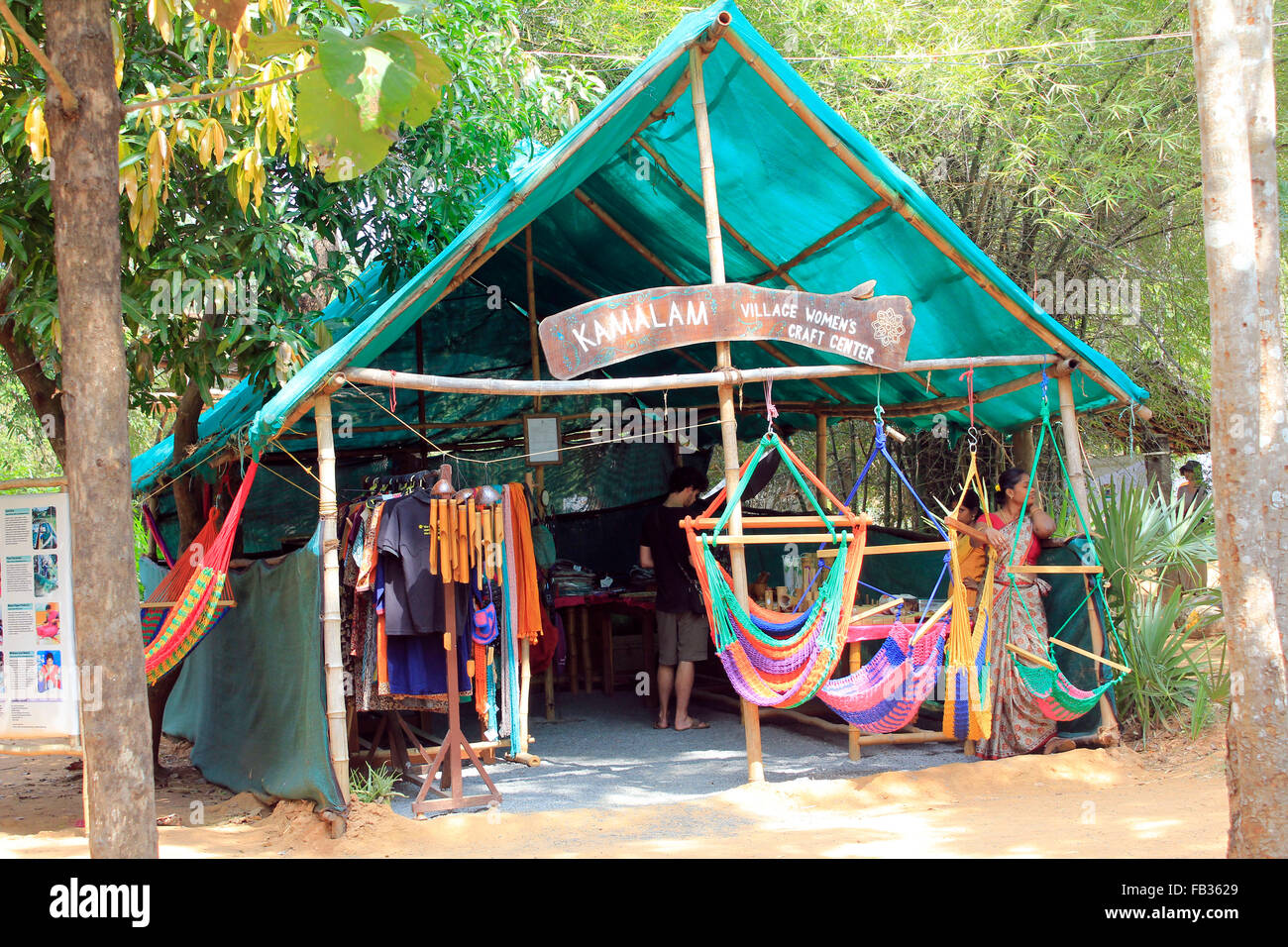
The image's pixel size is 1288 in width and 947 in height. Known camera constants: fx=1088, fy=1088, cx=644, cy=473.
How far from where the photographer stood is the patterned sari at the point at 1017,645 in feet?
18.5

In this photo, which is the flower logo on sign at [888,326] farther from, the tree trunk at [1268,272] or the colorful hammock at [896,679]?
the tree trunk at [1268,272]

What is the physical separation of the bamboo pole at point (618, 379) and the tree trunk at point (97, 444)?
1.92 m

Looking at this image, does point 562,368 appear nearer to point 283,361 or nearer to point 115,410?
point 283,361

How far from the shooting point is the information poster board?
4605 millimetres

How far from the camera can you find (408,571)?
195 inches

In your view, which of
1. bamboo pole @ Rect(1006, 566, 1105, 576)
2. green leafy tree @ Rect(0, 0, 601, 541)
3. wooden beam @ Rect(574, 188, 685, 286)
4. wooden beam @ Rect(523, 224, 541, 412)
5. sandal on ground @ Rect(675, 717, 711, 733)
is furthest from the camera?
wooden beam @ Rect(523, 224, 541, 412)

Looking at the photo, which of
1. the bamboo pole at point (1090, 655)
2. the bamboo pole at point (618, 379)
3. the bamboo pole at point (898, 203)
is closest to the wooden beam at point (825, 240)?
the bamboo pole at point (898, 203)

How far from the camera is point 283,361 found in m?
5.23

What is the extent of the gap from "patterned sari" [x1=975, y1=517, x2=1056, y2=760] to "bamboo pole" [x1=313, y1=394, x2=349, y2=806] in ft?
10.6

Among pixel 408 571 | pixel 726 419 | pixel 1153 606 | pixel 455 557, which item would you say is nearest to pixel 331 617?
pixel 408 571

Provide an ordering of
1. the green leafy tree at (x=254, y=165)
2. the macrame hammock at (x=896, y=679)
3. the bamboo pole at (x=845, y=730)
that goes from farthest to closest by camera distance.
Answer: the bamboo pole at (x=845, y=730) → the macrame hammock at (x=896, y=679) → the green leafy tree at (x=254, y=165)

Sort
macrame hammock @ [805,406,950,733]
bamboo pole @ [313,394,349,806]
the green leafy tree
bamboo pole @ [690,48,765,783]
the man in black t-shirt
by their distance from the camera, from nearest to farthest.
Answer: the green leafy tree < bamboo pole @ [313,394,349,806] < macrame hammock @ [805,406,950,733] < bamboo pole @ [690,48,765,783] < the man in black t-shirt

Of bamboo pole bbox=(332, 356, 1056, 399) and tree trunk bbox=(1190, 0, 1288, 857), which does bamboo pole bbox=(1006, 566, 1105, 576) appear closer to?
bamboo pole bbox=(332, 356, 1056, 399)

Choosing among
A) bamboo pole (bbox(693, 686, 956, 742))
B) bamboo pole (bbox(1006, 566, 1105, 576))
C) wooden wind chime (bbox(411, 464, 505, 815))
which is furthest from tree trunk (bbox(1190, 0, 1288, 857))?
wooden wind chime (bbox(411, 464, 505, 815))
